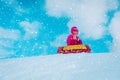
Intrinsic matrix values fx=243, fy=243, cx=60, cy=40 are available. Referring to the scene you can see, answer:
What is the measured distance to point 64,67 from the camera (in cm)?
268

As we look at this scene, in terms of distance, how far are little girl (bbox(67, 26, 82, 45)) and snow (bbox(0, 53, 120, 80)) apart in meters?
2.29

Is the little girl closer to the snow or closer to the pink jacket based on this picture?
the pink jacket

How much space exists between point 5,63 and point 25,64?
0.36 m

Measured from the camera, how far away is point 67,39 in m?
5.49

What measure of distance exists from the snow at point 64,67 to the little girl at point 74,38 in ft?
7.53

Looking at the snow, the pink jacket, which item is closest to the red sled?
the pink jacket

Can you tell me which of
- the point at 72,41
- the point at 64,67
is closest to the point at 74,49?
the point at 72,41

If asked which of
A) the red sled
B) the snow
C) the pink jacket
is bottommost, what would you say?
the snow

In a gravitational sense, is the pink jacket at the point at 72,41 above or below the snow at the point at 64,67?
above

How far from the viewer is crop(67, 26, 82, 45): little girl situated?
213 inches

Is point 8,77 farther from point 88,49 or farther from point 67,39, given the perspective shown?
point 67,39

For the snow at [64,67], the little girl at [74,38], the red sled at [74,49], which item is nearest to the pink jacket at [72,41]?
the little girl at [74,38]

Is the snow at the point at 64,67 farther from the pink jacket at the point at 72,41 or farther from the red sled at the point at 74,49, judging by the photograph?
the pink jacket at the point at 72,41

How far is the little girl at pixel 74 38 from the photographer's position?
213 inches
